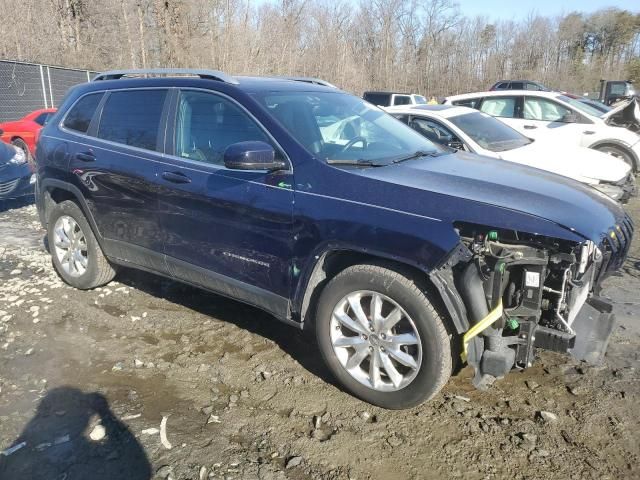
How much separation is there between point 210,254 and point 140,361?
0.90 metres

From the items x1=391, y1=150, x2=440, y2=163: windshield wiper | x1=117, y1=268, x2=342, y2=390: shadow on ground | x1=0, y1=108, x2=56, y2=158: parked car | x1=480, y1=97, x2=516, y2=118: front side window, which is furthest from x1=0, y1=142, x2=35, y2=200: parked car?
x1=480, y1=97, x2=516, y2=118: front side window

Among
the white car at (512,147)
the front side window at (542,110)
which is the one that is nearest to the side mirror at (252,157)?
the white car at (512,147)

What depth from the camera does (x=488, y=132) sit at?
23.6 feet

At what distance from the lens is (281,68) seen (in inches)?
1287

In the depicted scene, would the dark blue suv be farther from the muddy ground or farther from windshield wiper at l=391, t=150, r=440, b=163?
the muddy ground

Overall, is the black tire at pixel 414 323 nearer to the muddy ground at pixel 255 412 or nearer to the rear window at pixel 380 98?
the muddy ground at pixel 255 412

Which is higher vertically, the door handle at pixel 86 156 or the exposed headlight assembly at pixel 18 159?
the door handle at pixel 86 156

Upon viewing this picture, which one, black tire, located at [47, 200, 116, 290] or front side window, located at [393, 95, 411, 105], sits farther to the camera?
front side window, located at [393, 95, 411, 105]

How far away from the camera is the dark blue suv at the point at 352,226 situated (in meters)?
2.83

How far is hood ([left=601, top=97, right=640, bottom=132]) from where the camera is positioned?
9345 mm

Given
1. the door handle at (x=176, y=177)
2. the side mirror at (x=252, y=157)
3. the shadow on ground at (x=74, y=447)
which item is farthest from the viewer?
the door handle at (x=176, y=177)

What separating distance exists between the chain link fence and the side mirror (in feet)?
57.6

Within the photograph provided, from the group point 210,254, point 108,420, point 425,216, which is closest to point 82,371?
point 108,420

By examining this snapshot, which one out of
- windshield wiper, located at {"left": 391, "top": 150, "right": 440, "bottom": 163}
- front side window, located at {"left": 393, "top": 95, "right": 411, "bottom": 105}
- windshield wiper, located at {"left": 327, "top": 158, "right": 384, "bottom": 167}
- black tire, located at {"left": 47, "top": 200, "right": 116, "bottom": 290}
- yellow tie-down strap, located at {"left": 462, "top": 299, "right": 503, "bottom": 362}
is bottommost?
black tire, located at {"left": 47, "top": 200, "right": 116, "bottom": 290}
